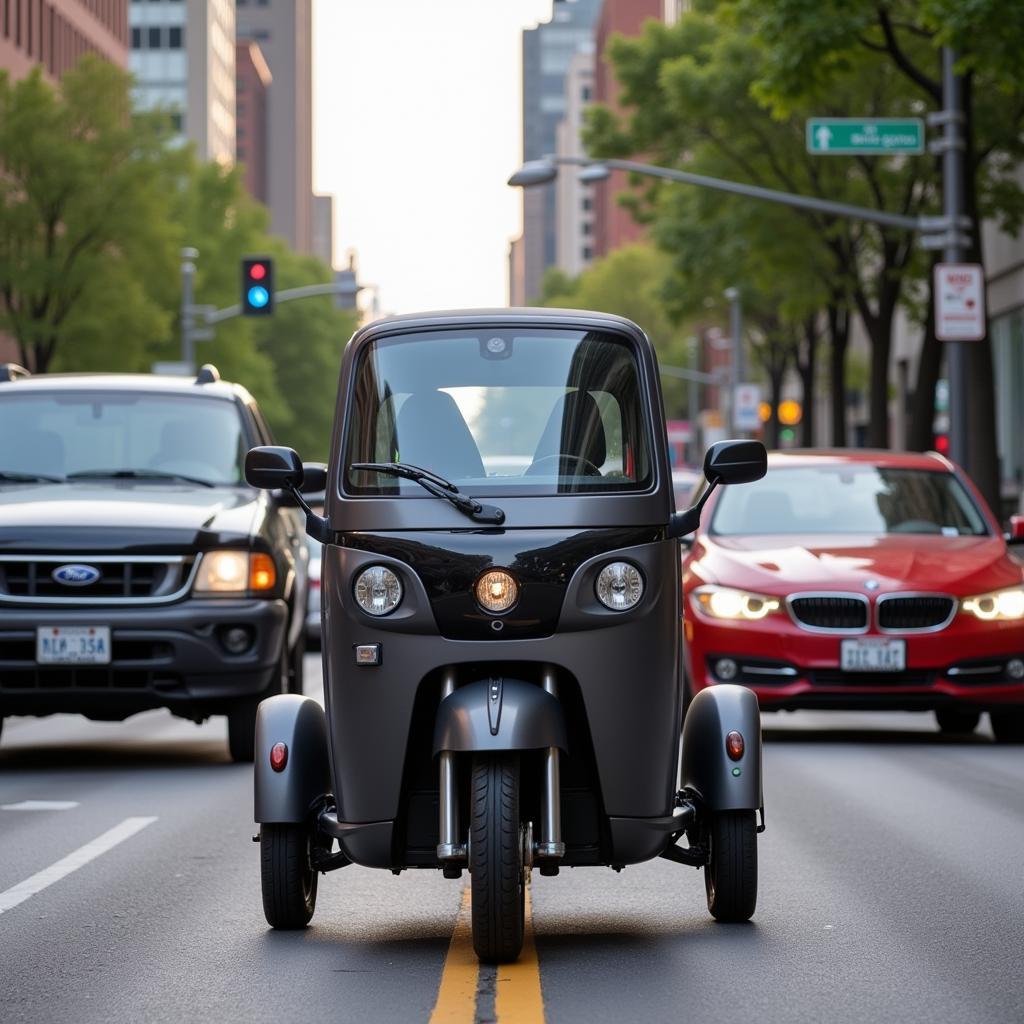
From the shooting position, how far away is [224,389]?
13258mm

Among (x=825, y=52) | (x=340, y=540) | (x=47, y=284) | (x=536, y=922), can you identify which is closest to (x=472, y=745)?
(x=340, y=540)

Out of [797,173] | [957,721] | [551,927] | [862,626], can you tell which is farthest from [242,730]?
[797,173]

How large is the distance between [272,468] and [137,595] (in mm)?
4785

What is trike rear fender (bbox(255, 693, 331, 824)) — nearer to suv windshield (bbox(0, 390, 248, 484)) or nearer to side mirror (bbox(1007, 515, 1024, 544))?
suv windshield (bbox(0, 390, 248, 484))

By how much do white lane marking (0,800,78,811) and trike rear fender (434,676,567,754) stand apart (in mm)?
4460

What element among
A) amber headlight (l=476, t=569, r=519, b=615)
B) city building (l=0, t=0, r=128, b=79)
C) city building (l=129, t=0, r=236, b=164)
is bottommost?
amber headlight (l=476, t=569, r=519, b=615)

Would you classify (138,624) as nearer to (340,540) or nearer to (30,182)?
(340,540)

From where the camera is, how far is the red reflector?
6926 millimetres

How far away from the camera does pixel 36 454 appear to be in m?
12.6

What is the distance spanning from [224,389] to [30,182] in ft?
136

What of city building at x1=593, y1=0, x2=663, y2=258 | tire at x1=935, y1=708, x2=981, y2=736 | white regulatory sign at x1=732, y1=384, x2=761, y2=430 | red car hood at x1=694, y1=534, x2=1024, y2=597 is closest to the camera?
red car hood at x1=694, y1=534, x2=1024, y2=597

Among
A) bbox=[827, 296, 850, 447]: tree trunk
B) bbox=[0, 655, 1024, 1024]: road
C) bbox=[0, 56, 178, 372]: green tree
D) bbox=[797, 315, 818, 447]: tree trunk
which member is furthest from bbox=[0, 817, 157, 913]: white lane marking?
bbox=[797, 315, 818, 447]: tree trunk

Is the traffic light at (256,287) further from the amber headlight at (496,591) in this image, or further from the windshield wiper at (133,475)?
the amber headlight at (496,591)

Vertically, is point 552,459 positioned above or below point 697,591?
above
